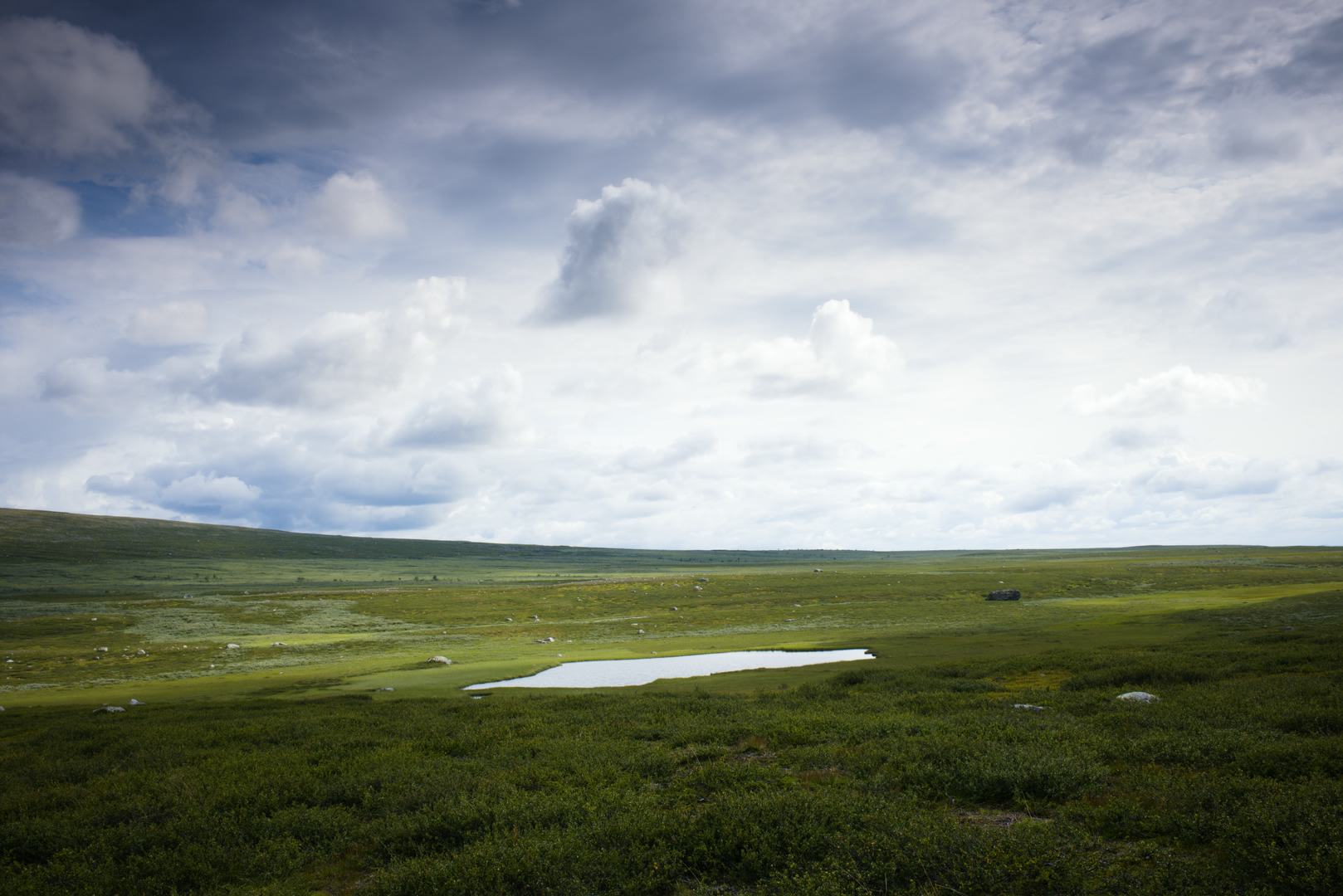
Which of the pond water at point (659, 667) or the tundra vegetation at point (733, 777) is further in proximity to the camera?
the pond water at point (659, 667)

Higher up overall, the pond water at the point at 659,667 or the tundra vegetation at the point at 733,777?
the tundra vegetation at the point at 733,777

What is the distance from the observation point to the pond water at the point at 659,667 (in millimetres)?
42000

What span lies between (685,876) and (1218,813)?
8761mm

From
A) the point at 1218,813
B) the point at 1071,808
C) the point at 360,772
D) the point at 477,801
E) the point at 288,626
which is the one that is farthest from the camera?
the point at 288,626

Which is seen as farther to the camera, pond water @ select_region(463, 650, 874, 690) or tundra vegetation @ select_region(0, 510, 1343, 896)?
pond water @ select_region(463, 650, 874, 690)

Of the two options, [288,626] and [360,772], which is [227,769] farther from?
[288,626]

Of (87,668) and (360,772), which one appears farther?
(87,668)

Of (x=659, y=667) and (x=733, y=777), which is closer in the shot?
(x=733, y=777)

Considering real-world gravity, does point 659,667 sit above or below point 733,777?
below

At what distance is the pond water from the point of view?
42000 mm

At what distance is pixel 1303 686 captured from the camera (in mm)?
18672

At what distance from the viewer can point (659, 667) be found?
48.0 metres

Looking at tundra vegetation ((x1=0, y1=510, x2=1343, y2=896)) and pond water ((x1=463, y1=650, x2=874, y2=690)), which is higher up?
tundra vegetation ((x1=0, y1=510, x2=1343, y2=896))

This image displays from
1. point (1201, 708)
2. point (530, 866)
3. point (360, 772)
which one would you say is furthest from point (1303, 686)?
point (360, 772)
